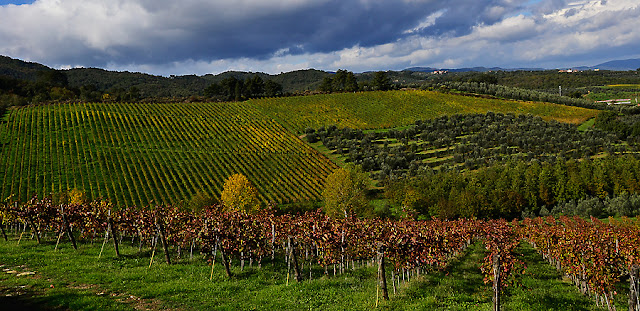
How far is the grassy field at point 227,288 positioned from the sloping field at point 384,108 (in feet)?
279

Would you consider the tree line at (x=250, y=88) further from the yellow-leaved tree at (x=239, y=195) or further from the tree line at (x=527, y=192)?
the yellow-leaved tree at (x=239, y=195)

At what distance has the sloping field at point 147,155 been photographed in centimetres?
6438

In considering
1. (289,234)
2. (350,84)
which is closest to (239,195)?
(289,234)

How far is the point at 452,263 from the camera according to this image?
26625mm

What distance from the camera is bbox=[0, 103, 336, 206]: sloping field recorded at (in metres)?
64.4

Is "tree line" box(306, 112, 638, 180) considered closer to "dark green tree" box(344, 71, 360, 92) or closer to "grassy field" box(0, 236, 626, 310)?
"dark green tree" box(344, 71, 360, 92)

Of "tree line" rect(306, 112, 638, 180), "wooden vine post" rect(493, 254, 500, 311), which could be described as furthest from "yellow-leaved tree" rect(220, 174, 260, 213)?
"wooden vine post" rect(493, 254, 500, 311)

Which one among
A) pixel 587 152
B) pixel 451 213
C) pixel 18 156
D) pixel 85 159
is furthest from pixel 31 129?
pixel 587 152

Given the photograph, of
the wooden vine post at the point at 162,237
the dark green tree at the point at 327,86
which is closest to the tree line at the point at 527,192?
the wooden vine post at the point at 162,237

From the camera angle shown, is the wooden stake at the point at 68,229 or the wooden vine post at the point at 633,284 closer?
the wooden vine post at the point at 633,284

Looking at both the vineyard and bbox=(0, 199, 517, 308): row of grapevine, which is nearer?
the vineyard

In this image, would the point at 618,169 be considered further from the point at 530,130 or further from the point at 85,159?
the point at 85,159

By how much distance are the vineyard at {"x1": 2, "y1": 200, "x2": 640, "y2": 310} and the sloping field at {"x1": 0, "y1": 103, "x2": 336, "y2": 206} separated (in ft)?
102

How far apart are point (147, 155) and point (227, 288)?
71.3 m
